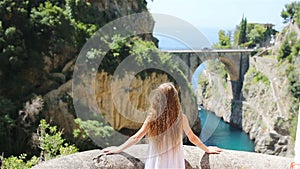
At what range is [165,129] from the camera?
2.22 meters

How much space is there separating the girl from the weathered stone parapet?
1.03ft

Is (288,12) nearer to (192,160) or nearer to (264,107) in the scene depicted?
(264,107)

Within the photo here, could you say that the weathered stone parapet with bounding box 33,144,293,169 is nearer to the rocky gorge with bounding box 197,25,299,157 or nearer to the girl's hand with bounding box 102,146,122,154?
the girl's hand with bounding box 102,146,122,154

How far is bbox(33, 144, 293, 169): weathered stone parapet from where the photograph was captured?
2.61 m

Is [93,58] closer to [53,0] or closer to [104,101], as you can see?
[104,101]

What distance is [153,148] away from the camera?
230 centimetres

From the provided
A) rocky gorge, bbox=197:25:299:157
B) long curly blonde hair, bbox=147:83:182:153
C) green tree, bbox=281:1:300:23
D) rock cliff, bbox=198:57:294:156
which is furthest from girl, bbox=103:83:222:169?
green tree, bbox=281:1:300:23

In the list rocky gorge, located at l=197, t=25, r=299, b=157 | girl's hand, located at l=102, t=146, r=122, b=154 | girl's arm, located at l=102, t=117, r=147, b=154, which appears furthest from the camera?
rocky gorge, located at l=197, t=25, r=299, b=157

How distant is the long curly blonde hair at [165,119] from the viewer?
84.4 inches

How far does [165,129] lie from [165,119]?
75 millimetres

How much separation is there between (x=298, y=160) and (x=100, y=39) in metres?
10.2

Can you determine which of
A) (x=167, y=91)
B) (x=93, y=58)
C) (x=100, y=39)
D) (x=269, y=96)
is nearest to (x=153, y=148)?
(x=167, y=91)

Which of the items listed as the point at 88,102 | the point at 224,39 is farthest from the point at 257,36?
the point at 88,102

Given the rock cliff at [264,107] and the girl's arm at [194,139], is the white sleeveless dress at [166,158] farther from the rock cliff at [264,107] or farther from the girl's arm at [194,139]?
the rock cliff at [264,107]
